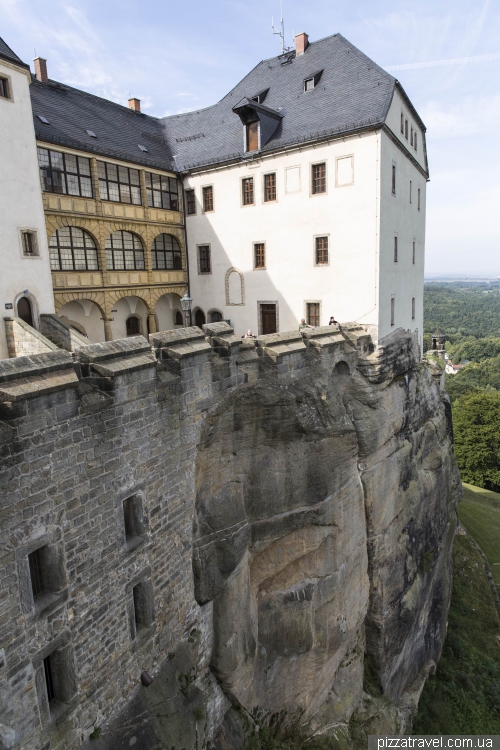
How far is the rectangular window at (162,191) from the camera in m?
25.9

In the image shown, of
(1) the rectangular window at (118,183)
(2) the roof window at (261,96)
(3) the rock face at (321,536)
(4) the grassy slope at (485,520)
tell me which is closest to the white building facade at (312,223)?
(2) the roof window at (261,96)

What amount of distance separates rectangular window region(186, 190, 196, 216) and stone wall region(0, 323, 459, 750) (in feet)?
40.4

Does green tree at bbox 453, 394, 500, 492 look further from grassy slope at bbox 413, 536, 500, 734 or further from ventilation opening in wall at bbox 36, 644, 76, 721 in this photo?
ventilation opening in wall at bbox 36, 644, 76, 721

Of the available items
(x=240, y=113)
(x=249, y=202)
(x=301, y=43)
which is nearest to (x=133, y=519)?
(x=249, y=202)

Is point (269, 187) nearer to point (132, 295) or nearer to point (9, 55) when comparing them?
point (132, 295)

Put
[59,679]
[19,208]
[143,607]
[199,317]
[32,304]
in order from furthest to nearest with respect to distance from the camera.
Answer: [199,317] < [32,304] < [19,208] < [143,607] < [59,679]

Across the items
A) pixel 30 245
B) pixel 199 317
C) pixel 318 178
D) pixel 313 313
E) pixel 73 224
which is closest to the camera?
pixel 30 245

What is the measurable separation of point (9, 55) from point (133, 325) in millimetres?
13268

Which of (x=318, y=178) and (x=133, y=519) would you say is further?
(x=318, y=178)

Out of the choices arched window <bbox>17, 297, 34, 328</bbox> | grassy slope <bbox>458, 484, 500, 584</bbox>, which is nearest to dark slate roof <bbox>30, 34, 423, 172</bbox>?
arched window <bbox>17, 297, 34, 328</bbox>

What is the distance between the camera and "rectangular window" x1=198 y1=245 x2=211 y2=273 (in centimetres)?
2719

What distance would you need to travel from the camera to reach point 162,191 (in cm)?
2656

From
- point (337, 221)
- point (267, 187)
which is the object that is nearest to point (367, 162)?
point (337, 221)

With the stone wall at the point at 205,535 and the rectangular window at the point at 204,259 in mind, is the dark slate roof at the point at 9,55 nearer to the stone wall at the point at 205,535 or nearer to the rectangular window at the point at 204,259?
the rectangular window at the point at 204,259
